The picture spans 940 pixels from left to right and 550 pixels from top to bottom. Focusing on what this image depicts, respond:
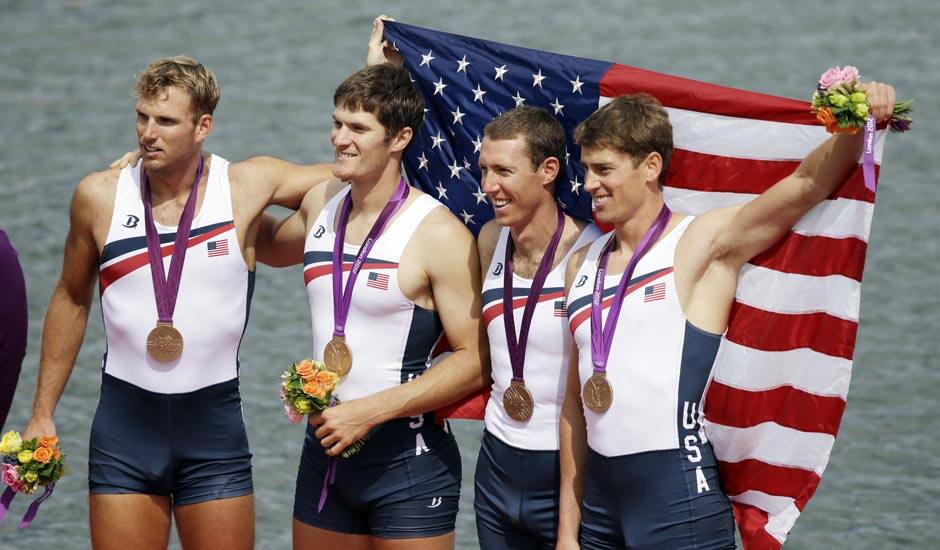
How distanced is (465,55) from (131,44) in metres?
13.5

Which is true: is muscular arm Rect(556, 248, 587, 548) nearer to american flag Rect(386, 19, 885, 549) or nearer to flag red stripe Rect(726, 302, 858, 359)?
american flag Rect(386, 19, 885, 549)

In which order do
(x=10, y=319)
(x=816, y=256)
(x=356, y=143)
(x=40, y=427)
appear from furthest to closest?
(x=40, y=427) → (x=356, y=143) → (x=816, y=256) → (x=10, y=319)

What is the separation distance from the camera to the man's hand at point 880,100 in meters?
5.44

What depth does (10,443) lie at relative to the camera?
6.34 metres

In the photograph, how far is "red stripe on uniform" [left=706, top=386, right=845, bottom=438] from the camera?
20.1 ft

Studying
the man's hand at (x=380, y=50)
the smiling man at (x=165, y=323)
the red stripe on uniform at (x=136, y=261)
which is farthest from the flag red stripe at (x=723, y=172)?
the red stripe on uniform at (x=136, y=261)

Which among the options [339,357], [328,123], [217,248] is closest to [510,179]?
[339,357]

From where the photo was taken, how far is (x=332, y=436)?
621 centimetres

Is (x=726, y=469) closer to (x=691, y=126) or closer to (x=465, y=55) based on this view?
(x=691, y=126)

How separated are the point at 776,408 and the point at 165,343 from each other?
263 cm

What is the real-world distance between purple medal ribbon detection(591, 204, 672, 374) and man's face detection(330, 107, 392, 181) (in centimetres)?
114

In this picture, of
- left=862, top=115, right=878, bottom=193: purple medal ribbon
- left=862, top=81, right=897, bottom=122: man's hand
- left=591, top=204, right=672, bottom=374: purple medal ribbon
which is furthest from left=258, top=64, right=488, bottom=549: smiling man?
left=862, top=81, right=897, bottom=122: man's hand

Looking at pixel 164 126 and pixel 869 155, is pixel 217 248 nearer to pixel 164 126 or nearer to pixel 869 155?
pixel 164 126

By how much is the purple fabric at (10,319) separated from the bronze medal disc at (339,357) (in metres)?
2.08
